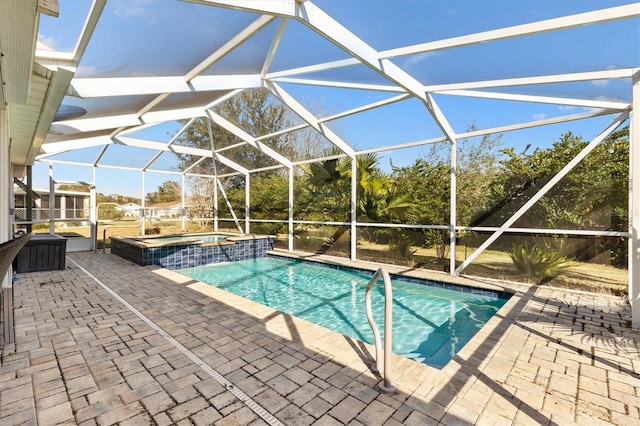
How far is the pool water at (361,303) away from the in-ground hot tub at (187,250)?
0.48 m

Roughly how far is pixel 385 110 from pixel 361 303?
19.5 feet

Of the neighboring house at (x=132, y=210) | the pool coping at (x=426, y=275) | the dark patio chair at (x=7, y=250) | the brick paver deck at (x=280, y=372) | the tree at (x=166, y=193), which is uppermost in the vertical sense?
the tree at (x=166, y=193)

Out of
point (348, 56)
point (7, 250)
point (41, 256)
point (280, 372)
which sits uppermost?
point (348, 56)

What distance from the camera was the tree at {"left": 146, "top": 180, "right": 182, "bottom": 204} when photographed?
1314 cm

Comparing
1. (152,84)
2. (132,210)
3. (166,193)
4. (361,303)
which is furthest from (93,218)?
(361,303)

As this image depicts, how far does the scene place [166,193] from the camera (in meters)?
13.9

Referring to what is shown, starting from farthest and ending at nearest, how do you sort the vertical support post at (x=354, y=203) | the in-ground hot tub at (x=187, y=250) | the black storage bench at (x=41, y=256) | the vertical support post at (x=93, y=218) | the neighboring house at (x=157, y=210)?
the neighboring house at (x=157, y=210) → the vertical support post at (x=93, y=218) → the vertical support post at (x=354, y=203) → the in-ground hot tub at (x=187, y=250) → the black storage bench at (x=41, y=256)

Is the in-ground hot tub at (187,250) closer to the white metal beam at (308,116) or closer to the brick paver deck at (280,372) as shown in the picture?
the brick paver deck at (280,372)

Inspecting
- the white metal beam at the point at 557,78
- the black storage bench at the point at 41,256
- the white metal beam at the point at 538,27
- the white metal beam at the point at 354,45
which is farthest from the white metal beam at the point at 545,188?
the black storage bench at the point at 41,256

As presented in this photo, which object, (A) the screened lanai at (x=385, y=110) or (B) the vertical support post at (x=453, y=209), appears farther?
(B) the vertical support post at (x=453, y=209)

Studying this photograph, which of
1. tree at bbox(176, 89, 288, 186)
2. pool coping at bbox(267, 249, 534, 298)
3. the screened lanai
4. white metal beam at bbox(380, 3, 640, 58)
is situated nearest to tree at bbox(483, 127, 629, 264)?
the screened lanai

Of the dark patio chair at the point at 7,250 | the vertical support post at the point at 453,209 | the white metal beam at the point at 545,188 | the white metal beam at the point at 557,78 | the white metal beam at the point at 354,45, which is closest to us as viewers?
the dark patio chair at the point at 7,250

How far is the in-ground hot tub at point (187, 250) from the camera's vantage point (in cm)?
864

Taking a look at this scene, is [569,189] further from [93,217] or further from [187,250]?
[93,217]
